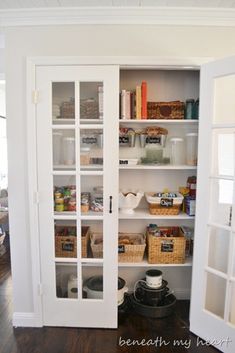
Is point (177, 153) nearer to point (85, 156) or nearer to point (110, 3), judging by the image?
point (85, 156)

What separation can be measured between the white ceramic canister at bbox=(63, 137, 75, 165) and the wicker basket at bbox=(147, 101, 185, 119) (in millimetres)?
734

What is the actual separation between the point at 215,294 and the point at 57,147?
1744 millimetres

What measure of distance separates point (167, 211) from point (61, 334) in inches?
53.5

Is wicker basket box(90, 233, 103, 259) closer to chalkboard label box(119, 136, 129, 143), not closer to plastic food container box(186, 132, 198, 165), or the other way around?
chalkboard label box(119, 136, 129, 143)

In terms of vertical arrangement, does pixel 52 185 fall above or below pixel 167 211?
above

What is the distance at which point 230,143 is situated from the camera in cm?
182

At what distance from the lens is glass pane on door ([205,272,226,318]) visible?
1.92 meters

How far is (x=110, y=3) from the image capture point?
1811 millimetres

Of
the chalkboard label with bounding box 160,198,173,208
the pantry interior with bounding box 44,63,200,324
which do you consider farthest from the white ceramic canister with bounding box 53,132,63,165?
the chalkboard label with bounding box 160,198,173,208

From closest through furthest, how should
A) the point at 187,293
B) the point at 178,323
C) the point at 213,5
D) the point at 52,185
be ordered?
the point at 213,5 → the point at 52,185 → the point at 178,323 → the point at 187,293

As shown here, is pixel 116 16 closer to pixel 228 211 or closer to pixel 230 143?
pixel 230 143

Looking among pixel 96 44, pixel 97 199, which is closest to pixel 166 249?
pixel 97 199

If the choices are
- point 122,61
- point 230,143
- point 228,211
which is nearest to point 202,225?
point 228,211

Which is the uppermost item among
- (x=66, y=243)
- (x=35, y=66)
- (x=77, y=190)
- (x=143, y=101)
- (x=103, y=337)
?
(x=35, y=66)
